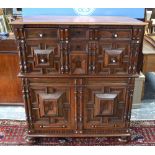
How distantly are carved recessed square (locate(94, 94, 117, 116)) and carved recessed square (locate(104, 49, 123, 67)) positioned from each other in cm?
28

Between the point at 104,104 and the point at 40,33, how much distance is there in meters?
0.77

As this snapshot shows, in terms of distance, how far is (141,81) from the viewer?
2498 millimetres


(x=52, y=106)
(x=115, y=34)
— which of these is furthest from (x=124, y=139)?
(x=115, y=34)

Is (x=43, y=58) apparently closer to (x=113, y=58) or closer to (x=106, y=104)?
(x=113, y=58)

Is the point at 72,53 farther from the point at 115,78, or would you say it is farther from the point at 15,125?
the point at 15,125

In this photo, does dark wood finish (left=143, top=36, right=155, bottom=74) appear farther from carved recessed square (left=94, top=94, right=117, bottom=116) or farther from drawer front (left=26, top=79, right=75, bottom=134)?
drawer front (left=26, top=79, right=75, bottom=134)

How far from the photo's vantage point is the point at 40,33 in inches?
62.3

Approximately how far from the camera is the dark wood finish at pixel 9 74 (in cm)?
232

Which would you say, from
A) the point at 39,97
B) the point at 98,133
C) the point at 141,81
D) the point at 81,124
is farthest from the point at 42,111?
the point at 141,81

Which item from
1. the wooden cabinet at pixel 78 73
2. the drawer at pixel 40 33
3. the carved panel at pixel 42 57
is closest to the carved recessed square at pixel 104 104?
the wooden cabinet at pixel 78 73

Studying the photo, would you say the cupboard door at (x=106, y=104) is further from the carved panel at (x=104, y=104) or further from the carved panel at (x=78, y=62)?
the carved panel at (x=78, y=62)

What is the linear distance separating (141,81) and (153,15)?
5.50 feet

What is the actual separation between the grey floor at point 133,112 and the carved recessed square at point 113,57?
3.34 feet

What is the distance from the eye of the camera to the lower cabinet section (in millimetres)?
1760
